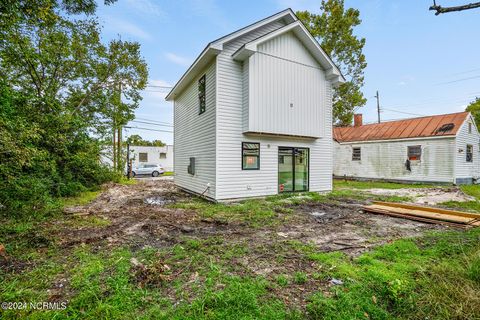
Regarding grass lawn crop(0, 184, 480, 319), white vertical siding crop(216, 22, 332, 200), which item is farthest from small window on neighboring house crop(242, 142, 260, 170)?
grass lawn crop(0, 184, 480, 319)

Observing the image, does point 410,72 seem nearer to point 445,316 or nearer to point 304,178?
point 304,178

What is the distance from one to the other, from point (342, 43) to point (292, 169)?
1443cm

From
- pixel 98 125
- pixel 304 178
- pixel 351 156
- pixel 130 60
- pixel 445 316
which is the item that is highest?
pixel 130 60

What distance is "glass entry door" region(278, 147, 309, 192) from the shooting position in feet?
29.3

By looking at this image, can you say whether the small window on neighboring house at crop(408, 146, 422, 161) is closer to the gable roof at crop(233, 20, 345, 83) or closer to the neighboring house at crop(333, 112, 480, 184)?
the neighboring house at crop(333, 112, 480, 184)

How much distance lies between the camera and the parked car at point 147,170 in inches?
841

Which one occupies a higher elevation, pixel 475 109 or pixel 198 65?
pixel 475 109

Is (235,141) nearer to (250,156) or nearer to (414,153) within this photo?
(250,156)

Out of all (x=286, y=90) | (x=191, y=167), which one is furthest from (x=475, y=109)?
(x=191, y=167)

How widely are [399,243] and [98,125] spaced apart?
571 inches

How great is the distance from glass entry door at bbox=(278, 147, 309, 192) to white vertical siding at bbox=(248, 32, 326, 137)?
890 millimetres

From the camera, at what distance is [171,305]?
214 cm

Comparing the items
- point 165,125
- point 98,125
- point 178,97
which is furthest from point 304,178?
point 165,125

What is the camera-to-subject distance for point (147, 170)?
22000 mm
